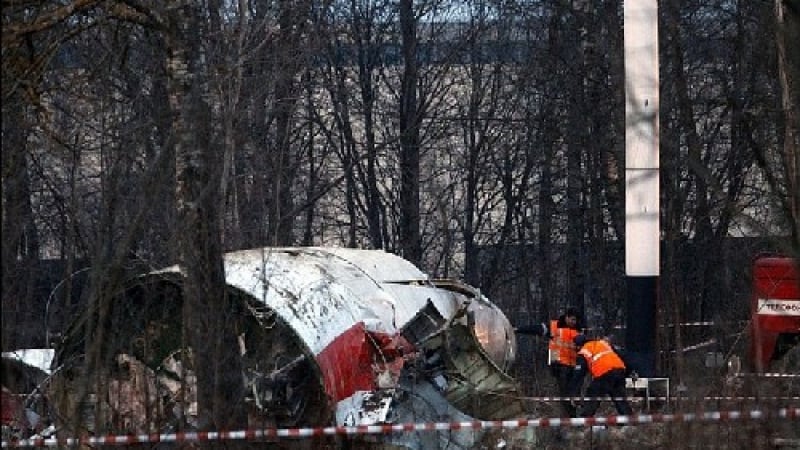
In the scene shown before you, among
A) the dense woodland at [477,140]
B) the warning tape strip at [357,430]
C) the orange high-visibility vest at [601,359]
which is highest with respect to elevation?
the dense woodland at [477,140]

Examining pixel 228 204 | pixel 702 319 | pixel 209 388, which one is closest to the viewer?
pixel 209 388

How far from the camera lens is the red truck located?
59.3 feet

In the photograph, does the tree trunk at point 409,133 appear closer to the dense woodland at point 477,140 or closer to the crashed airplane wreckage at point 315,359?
the dense woodland at point 477,140

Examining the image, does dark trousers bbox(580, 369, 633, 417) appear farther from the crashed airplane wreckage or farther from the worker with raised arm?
the crashed airplane wreckage

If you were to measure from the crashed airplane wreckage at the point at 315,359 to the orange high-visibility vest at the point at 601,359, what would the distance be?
1.90m

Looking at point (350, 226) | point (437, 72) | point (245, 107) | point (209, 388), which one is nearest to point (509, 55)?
point (437, 72)

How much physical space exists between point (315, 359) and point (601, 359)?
4.70 meters

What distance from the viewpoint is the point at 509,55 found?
3130cm

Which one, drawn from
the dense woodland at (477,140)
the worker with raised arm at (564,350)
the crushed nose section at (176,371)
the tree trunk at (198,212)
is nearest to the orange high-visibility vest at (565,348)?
the worker with raised arm at (564,350)

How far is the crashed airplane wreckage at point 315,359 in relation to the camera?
1183 cm

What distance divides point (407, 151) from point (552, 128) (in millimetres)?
3166

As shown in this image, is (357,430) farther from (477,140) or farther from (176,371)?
(477,140)

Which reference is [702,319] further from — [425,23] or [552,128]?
[425,23]

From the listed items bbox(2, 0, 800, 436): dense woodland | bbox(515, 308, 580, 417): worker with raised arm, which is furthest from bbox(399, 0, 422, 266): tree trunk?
bbox(515, 308, 580, 417): worker with raised arm
